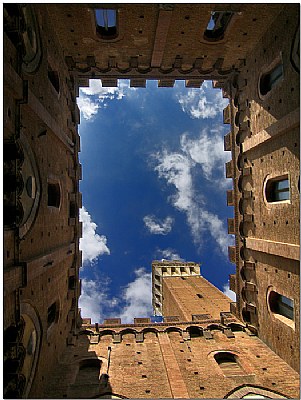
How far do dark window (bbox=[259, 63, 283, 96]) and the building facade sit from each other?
88 millimetres

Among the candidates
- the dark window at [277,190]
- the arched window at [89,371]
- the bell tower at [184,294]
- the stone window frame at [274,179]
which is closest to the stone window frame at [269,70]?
the stone window frame at [274,179]

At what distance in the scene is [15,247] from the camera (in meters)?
9.42

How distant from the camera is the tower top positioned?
41619 mm

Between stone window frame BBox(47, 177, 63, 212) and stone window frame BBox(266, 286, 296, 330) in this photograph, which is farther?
stone window frame BBox(47, 177, 63, 212)

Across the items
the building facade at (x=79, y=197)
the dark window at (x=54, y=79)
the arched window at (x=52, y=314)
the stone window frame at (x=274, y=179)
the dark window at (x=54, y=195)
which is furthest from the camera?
the dark window at (x=54, y=79)

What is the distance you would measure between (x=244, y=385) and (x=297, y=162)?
9059mm

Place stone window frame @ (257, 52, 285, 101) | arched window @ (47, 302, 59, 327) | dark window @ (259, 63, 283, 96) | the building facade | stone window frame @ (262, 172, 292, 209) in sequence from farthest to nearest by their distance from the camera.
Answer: arched window @ (47, 302, 59, 327), dark window @ (259, 63, 283, 96), stone window frame @ (257, 52, 285, 101), stone window frame @ (262, 172, 292, 209), the building facade

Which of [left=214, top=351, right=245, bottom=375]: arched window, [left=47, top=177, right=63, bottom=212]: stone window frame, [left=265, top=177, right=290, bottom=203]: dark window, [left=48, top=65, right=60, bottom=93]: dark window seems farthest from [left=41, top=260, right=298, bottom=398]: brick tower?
[left=48, top=65, right=60, bottom=93]: dark window

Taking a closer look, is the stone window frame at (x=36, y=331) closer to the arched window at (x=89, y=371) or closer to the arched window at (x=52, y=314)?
the arched window at (x=52, y=314)

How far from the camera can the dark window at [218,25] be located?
47.7 ft

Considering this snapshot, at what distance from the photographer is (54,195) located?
49.1 ft

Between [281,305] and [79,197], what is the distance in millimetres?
11825

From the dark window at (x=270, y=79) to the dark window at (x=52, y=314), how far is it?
1376cm

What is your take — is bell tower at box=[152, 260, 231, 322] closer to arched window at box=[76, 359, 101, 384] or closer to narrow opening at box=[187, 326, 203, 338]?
narrow opening at box=[187, 326, 203, 338]
